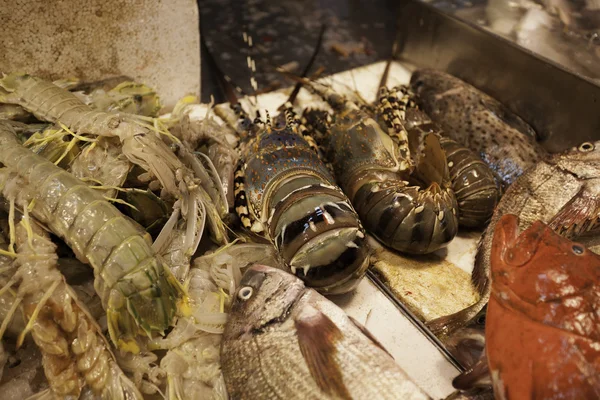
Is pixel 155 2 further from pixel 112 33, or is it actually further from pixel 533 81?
pixel 533 81

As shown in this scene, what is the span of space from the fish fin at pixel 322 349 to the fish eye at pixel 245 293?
301mm

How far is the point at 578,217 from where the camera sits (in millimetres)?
2807

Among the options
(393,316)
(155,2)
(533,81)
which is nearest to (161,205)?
(393,316)

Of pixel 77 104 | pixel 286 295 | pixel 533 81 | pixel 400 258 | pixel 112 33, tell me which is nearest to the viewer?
pixel 286 295

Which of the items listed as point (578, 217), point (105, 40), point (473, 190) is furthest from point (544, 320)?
point (105, 40)

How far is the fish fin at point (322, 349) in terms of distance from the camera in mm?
1890

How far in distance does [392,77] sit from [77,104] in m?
3.44

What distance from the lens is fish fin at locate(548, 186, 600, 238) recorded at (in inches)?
110

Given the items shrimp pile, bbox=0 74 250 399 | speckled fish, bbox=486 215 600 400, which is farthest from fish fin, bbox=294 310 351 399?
speckled fish, bbox=486 215 600 400

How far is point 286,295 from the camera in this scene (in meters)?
2.27

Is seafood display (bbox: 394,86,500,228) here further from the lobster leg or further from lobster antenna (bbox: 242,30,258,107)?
lobster antenna (bbox: 242,30,258,107)

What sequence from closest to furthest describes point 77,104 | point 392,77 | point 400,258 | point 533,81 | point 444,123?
point 77,104 → point 400,258 → point 533,81 → point 444,123 → point 392,77

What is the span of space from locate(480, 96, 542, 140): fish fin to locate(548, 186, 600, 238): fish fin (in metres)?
1.17

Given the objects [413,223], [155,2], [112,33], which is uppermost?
[155,2]
